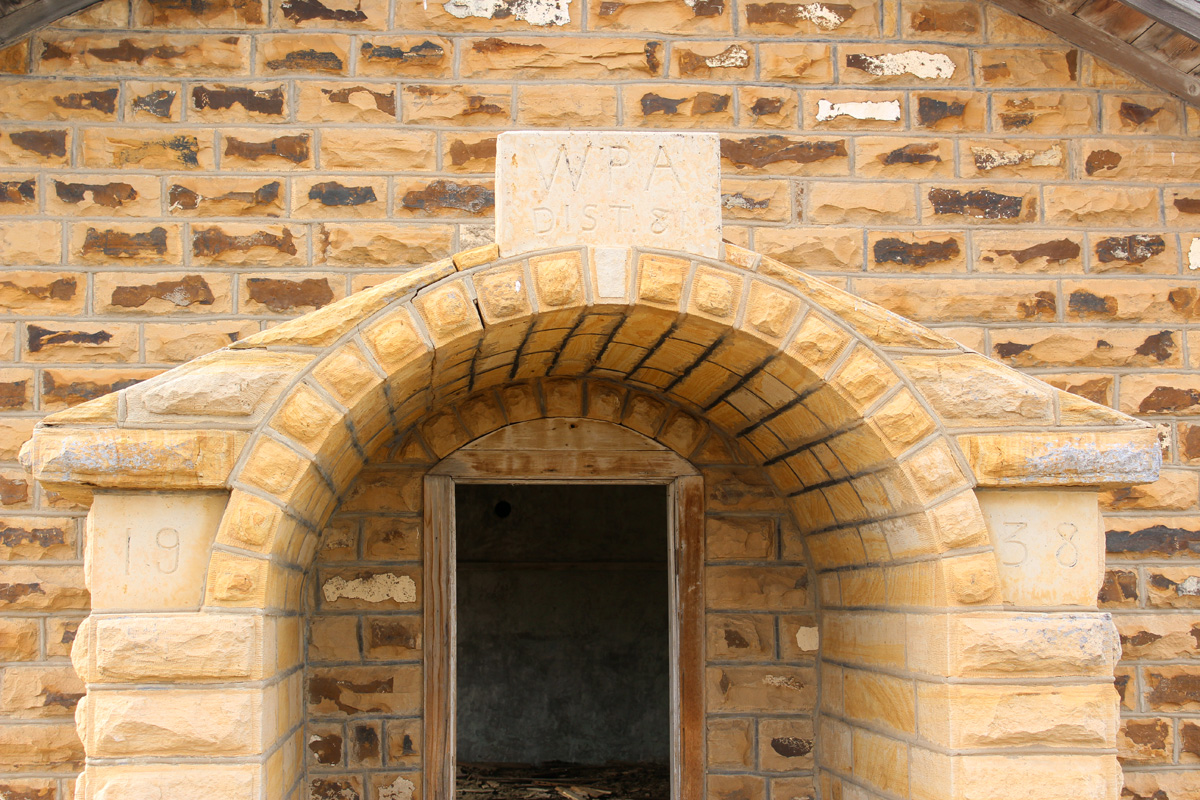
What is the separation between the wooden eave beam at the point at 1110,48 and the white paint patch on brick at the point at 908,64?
13.9 inches

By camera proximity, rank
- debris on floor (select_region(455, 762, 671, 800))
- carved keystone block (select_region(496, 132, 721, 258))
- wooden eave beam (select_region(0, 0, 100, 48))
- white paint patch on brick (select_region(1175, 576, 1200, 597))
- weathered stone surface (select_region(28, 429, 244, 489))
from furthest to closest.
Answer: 1. debris on floor (select_region(455, 762, 671, 800))
2. white paint patch on brick (select_region(1175, 576, 1200, 597))
3. wooden eave beam (select_region(0, 0, 100, 48))
4. carved keystone block (select_region(496, 132, 721, 258))
5. weathered stone surface (select_region(28, 429, 244, 489))

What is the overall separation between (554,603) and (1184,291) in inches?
206

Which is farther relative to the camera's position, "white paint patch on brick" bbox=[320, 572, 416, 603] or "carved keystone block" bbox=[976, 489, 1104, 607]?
"white paint patch on brick" bbox=[320, 572, 416, 603]

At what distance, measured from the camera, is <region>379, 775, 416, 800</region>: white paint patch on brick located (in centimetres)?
377

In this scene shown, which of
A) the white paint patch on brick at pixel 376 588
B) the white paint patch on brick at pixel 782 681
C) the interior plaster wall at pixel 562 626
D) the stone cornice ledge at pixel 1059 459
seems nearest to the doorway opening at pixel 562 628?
the interior plaster wall at pixel 562 626

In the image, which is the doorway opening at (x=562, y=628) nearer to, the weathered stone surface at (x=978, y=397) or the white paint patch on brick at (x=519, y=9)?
the white paint patch on brick at (x=519, y=9)

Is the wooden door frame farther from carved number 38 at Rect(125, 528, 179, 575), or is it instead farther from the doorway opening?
the doorway opening

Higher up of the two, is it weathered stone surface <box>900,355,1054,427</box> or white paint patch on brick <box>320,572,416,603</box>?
weathered stone surface <box>900,355,1054,427</box>

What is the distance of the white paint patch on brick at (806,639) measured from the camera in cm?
398

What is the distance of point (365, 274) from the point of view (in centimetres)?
A: 383

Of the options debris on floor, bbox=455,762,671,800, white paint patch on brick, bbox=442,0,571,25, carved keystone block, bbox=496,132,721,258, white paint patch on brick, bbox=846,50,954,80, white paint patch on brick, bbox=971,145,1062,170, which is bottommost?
debris on floor, bbox=455,762,671,800

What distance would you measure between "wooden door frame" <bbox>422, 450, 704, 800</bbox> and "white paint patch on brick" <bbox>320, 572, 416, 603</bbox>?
8 centimetres

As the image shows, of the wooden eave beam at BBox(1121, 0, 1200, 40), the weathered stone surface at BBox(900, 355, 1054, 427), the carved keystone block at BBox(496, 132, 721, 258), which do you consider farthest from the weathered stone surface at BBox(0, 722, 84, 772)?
the wooden eave beam at BBox(1121, 0, 1200, 40)

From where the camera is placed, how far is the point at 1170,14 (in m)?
3.77
